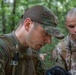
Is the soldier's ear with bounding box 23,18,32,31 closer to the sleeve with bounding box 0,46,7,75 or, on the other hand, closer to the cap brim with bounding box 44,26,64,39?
the cap brim with bounding box 44,26,64,39

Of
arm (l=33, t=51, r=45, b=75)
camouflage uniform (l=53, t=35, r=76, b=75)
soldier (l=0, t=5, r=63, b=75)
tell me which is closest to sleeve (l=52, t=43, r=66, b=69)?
camouflage uniform (l=53, t=35, r=76, b=75)

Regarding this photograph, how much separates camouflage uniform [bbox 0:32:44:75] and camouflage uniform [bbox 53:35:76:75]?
995mm

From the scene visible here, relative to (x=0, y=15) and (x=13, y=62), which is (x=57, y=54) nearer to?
(x=13, y=62)

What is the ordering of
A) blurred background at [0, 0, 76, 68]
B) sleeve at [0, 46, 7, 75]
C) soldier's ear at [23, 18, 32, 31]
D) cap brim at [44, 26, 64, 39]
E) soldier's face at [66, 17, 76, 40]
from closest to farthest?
sleeve at [0, 46, 7, 75]
cap brim at [44, 26, 64, 39]
soldier's ear at [23, 18, 32, 31]
soldier's face at [66, 17, 76, 40]
blurred background at [0, 0, 76, 68]

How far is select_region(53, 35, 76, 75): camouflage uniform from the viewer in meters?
3.25

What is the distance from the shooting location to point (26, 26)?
2072 mm

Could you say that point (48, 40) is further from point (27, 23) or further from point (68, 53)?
point (68, 53)

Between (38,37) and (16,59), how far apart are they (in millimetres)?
269

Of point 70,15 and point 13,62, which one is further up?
point 70,15

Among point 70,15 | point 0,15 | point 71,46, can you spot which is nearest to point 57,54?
point 71,46

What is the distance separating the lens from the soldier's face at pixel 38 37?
204 centimetres

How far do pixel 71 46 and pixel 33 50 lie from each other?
3.64 feet

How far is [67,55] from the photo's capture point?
3287 mm

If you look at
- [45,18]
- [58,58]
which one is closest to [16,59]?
[45,18]
